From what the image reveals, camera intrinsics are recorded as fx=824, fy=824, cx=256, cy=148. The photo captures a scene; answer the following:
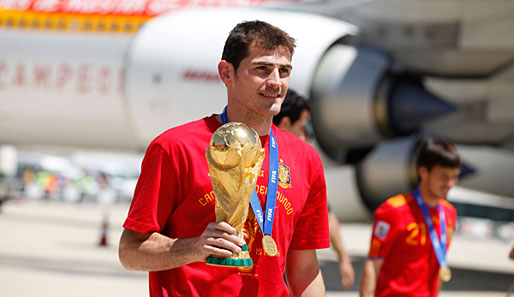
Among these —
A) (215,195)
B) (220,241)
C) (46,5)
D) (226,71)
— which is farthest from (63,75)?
(220,241)

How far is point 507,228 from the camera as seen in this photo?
2698 centimetres

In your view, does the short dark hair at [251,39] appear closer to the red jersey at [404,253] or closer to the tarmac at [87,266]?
the red jersey at [404,253]

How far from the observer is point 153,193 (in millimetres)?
2471

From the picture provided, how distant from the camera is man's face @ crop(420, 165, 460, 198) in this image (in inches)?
182

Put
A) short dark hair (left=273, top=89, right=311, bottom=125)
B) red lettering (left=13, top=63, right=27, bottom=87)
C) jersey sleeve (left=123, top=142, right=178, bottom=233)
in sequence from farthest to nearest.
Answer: red lettering (left=13, top=63, right=27, bottom=87) < short dark hair (left=273, top=89, right=311, bottom=125) < jersey sleeve (left=123, top=142, right=178, bottom=233)

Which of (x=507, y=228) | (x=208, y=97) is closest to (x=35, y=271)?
(x=208, y=97)

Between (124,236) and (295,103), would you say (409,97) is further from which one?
(124,236)

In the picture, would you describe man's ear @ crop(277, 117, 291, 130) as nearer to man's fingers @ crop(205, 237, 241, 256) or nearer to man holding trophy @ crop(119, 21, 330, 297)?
man holding trophy @ crop(119, 21, 330, 297)

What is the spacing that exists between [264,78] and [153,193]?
1.57 ft

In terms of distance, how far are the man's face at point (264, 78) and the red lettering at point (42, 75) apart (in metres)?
11.8

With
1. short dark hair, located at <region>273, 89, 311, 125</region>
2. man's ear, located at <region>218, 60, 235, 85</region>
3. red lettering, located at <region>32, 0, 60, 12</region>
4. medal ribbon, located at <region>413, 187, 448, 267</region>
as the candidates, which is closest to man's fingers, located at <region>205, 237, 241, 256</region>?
man's ear, located at <region>218, 60, 235, 85</region>

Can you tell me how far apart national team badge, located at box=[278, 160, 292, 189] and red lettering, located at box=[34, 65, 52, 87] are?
1171cm

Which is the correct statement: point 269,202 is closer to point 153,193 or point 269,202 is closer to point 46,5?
point 153,193

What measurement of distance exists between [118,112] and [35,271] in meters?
3.78
